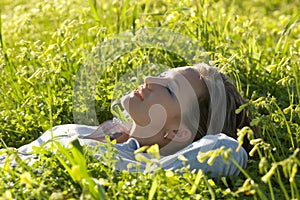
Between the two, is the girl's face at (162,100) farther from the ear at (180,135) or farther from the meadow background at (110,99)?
the meadow background at (110,99)

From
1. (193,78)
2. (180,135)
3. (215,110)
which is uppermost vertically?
(193,78)

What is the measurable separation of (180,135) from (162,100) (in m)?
0.20

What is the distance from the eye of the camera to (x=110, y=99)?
12.4 feet

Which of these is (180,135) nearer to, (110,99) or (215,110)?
(215,110)

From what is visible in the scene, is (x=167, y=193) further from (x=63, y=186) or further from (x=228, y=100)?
(x=228, y=100)

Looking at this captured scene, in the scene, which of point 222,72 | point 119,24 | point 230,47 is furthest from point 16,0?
point 222,72

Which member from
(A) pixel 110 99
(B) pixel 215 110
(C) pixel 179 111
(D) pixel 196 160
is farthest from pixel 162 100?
(A) pixel 110 99

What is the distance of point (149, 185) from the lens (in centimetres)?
264

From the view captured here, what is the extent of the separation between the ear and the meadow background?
33 cm

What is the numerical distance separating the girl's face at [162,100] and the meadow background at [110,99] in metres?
0.20

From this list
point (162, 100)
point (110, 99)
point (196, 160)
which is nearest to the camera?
point (196, 160)

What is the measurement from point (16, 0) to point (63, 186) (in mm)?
4055

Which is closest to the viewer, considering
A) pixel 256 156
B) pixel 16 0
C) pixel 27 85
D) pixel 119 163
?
pixel 119 163

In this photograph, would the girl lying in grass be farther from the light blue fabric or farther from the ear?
the light blue fabric
